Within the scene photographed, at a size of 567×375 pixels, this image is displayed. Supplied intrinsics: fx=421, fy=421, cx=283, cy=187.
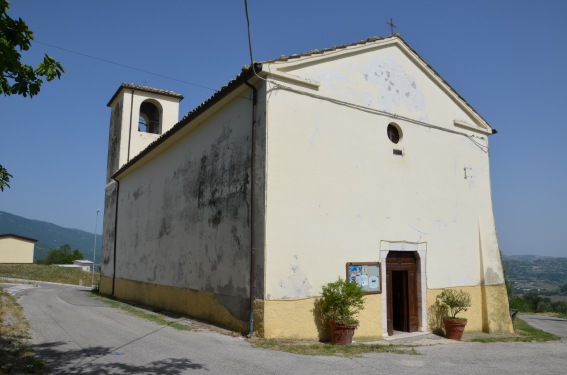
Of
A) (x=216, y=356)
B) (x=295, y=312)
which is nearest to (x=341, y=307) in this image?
(x=295, y=312)

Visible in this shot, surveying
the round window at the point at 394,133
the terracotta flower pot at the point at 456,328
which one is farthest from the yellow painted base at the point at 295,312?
the round window at the point at 394,133

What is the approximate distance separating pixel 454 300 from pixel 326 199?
512cm

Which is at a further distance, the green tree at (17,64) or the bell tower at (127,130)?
the bell tower at (127,130)

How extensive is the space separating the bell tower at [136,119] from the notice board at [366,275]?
15439 mm

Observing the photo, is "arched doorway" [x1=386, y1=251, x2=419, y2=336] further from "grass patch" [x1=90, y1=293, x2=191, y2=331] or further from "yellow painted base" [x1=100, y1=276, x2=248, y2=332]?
"grass patch" [x1=90, y1=293, x2=191, y2=331]

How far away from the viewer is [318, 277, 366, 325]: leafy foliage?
31.1ft

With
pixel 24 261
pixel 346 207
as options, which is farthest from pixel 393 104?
pixel 24 261

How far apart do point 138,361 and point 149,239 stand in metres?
10.1

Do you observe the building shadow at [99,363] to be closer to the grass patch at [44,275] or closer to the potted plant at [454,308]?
the potted plant at [454,308]

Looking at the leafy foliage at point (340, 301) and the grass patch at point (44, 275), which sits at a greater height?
the leafy foliage at point (340, 301)

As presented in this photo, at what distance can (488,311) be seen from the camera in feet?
44.1

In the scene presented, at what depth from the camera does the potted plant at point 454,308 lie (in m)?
11.7

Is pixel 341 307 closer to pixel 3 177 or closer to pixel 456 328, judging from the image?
pixel 456 328

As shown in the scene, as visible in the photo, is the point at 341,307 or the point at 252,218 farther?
the point at 252,218
